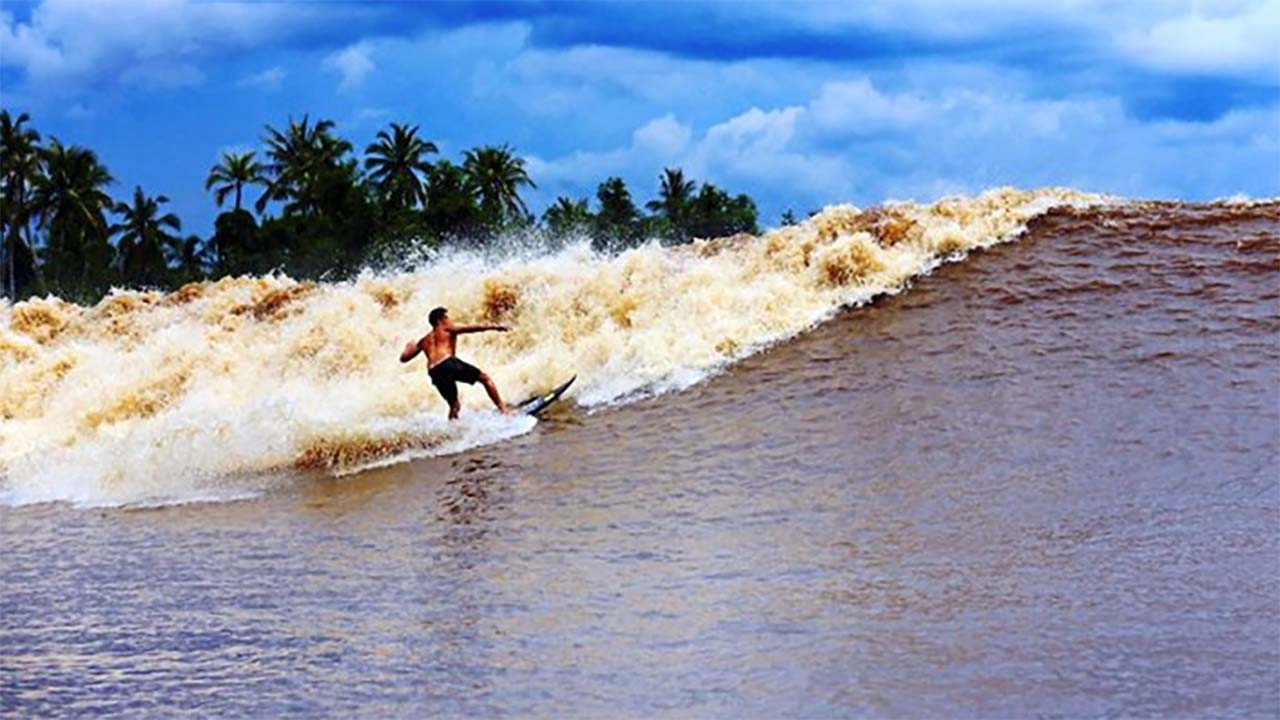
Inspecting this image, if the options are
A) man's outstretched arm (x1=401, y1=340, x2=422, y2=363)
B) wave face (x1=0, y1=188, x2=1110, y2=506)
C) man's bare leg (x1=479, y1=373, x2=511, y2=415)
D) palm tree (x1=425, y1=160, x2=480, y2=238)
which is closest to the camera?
wave face (x1=0, y1=188, x2=1110, y2=506)

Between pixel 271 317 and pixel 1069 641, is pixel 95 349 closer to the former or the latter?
pixel 271 317

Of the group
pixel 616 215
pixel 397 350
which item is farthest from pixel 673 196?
pixel 397 350

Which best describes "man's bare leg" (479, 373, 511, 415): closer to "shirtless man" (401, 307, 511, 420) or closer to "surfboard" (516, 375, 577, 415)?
"shirtless man" (401, 307, 511, 420)

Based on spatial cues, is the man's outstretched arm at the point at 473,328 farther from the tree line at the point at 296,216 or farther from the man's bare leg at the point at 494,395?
the tree line at the point at 296,216

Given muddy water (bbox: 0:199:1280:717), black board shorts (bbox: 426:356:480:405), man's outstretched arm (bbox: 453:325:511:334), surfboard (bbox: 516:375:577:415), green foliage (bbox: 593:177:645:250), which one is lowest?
muddy water (bbox: 0:199:1280:717)

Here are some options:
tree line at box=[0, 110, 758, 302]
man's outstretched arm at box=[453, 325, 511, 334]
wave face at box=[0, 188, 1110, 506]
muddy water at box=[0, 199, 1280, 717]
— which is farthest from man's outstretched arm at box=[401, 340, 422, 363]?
tree line at box=[0, 110, 758, 302]

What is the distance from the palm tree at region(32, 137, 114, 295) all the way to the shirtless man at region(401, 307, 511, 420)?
170 feet

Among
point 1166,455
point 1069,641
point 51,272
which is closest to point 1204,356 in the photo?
point 1166,455

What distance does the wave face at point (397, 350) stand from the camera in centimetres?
1241

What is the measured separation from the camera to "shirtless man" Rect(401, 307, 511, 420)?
43.3 ft

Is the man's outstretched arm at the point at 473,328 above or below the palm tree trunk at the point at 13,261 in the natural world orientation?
below

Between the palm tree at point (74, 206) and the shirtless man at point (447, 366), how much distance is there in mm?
51675

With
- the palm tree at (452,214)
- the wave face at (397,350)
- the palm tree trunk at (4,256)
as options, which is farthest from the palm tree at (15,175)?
the wave face at (397,350)

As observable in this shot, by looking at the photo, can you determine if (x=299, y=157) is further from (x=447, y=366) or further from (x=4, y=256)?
(x=447, y=366)
